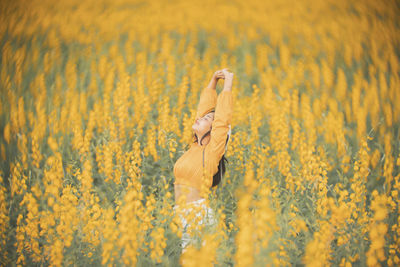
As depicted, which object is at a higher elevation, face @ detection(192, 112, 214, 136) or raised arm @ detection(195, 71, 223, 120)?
raised arm @ detection(195, 71, 223, 120)

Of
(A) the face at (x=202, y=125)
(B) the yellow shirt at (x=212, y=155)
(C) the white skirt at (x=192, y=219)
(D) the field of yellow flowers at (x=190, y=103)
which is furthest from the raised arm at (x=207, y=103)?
(C) the white skirt at (x=192, y=219)

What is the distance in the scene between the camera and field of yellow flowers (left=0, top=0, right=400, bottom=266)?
2.26 m

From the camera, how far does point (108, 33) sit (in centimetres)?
422

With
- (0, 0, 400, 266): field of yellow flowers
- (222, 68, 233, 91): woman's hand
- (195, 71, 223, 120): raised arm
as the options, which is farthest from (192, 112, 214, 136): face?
(0, 0, 400, 266): field of yellow flowers

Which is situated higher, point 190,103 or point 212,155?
point 212,155

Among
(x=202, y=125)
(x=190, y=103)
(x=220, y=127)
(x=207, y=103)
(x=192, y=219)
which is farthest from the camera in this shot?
(x=190, y=103)

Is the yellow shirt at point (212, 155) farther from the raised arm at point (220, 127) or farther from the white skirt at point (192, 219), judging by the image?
the white skirt at point (192, 219)

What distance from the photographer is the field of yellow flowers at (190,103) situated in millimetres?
2262

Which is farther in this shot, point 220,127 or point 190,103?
point 190,103

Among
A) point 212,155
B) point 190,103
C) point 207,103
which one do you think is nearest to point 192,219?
point 212,155

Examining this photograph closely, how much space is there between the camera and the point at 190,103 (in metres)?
3.68

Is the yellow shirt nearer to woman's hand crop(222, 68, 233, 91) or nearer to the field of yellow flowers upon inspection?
woman's hand crop(222, 68, 233, 91)

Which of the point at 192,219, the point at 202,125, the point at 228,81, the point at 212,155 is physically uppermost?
the point at 228,81

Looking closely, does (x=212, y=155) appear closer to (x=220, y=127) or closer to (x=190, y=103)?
(x=220, y=127)
